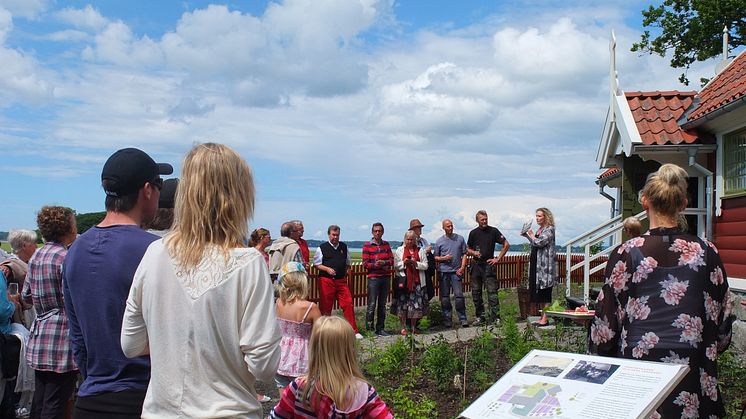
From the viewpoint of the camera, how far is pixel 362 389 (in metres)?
3.49

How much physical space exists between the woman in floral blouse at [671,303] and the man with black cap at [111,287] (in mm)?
2315

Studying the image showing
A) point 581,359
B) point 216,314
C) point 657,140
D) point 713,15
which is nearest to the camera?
point 216,314

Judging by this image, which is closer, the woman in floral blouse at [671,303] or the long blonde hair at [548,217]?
the woman in floral blouse at [671,303]

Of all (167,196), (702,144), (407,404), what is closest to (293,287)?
(407,404)

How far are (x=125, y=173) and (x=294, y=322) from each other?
2.92 meters

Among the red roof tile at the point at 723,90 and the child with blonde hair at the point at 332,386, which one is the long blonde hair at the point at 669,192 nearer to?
the child with blonde hair at the point at 332,386

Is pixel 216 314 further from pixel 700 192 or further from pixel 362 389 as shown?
pixel 700 192

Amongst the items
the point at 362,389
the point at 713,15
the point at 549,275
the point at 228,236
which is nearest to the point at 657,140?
the point at 549,275

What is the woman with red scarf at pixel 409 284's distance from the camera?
1188cm

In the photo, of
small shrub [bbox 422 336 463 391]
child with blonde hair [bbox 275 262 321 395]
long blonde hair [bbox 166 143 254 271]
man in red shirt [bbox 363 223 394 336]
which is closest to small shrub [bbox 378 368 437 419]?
small shrub [bbox 422 336 463 391]

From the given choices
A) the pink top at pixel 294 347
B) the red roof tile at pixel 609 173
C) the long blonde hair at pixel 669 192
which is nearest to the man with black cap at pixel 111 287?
the long blonde hair at pixel 669 192

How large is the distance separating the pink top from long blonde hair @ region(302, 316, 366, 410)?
7.11 feet

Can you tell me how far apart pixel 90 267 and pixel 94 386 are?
1.57ft

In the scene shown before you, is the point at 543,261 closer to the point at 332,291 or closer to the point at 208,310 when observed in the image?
the point at 332,291
